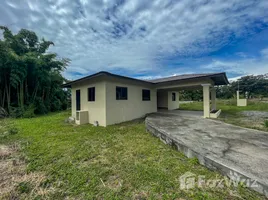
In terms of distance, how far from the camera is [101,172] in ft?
7.88

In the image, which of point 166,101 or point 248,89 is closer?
point 166,101

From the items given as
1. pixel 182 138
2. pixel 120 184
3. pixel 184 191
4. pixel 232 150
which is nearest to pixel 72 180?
pixel 120 184

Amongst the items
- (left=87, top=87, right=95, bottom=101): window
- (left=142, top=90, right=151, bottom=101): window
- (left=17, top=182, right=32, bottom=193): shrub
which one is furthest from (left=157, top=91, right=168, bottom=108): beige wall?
(left=17, top=182, right=32, bottom=193): shrub

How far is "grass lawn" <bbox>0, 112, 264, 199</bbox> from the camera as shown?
182 centimetres

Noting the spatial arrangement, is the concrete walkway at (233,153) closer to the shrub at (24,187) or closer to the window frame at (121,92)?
the shrub at (24,187)

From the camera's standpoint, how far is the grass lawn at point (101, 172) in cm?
182

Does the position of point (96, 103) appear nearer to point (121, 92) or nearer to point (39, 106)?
point (121, 92)

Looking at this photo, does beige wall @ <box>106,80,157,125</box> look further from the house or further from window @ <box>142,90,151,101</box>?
window @ <box>142,90,151,101</box>

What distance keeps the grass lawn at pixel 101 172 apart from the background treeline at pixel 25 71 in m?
7.38

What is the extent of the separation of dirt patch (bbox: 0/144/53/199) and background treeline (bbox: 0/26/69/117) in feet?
27.0

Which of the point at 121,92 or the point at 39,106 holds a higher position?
the point at 121,92

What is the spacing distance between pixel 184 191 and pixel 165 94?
10.9m

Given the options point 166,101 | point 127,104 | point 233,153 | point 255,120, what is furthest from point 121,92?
point 255,120

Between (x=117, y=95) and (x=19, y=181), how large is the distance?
5.02 m
